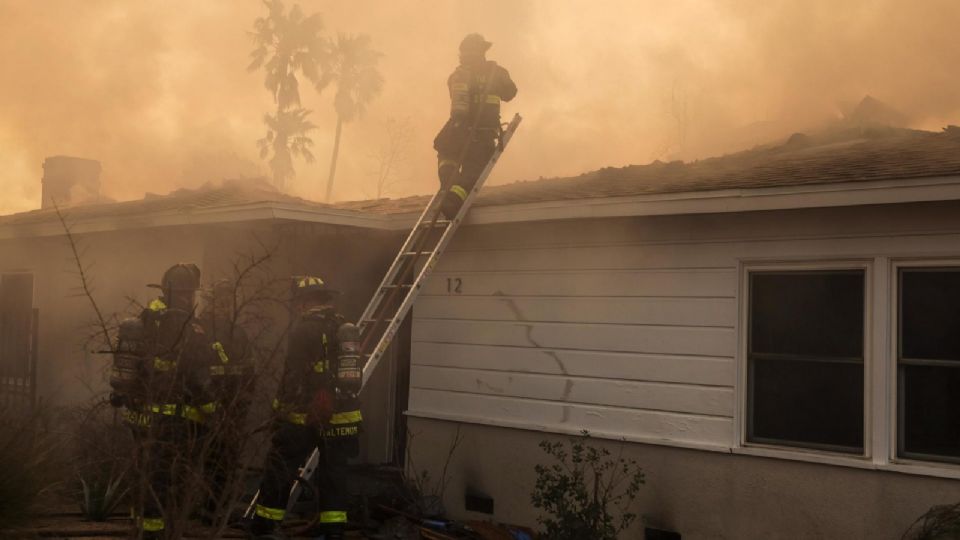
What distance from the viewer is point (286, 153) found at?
3719 centimetres

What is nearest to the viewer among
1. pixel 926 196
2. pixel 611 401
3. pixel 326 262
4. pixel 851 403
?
pixel 926 196

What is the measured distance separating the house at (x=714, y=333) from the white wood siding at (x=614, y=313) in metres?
0.02

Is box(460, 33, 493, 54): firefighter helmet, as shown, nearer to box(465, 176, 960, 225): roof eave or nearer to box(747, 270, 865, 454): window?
box(465, 176, 960, 225): roof eave

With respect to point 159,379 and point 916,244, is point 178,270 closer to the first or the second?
point 159,379

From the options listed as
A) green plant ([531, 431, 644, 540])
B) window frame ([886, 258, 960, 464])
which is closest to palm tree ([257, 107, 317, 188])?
green plant ([531, 431, 644, 540])

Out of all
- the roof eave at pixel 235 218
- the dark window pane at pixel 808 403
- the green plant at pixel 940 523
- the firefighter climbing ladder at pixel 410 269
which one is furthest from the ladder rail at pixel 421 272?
the green plant at pixel 940 523

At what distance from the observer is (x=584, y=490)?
7.08 meters

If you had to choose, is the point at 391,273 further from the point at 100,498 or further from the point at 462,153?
the point at 100,498

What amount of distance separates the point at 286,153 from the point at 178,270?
1215 inches

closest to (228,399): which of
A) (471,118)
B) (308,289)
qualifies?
(308,289)

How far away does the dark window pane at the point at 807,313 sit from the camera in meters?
6.72

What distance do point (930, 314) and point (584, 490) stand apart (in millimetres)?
2604

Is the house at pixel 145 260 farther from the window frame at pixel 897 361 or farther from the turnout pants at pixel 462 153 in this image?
the window frame at pixel 897 361

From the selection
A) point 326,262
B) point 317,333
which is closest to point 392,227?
point 326,262
